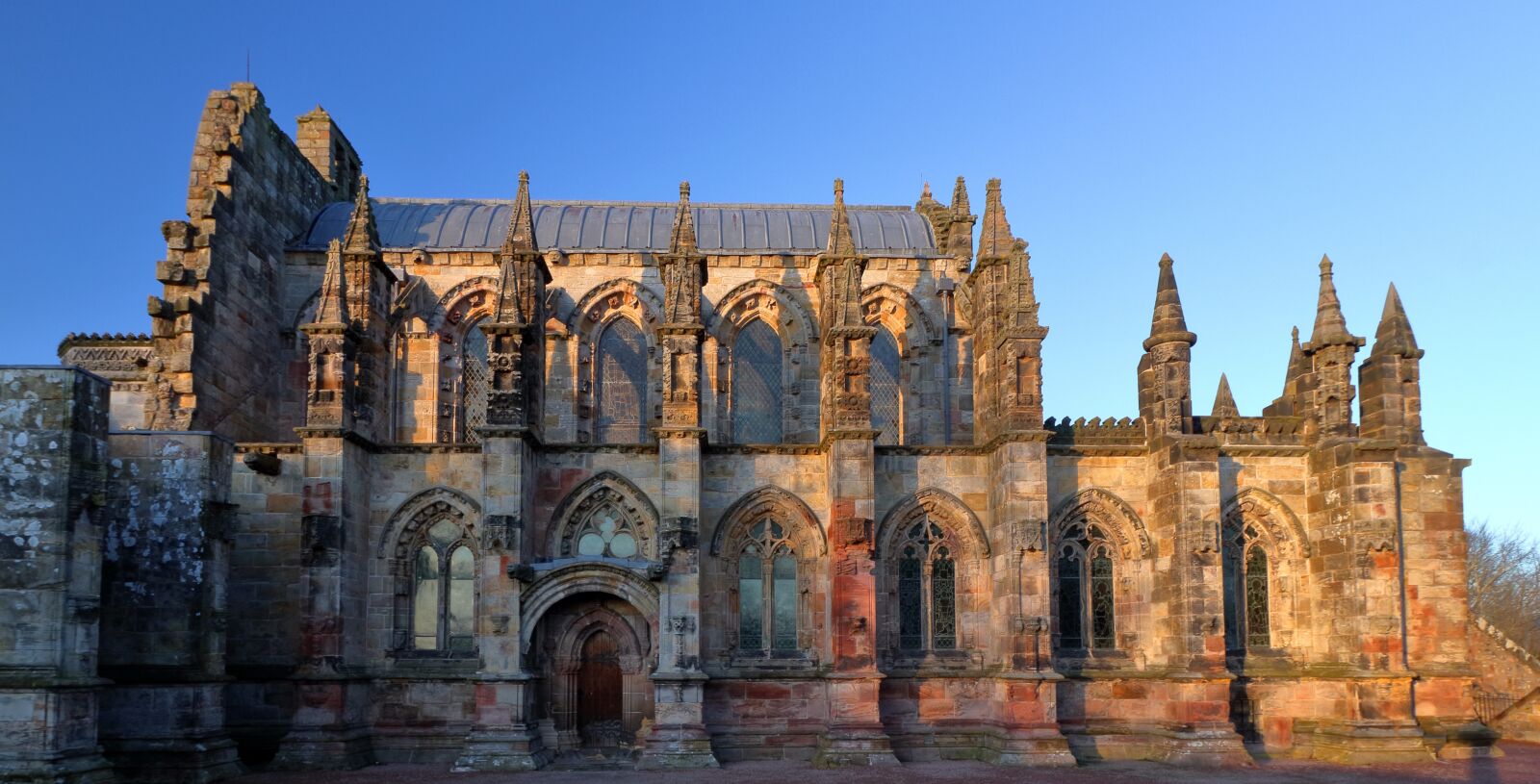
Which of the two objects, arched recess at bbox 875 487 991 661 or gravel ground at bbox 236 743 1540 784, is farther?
arched recess at bbox 875 487 991 661

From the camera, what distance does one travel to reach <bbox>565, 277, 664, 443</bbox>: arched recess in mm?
28906

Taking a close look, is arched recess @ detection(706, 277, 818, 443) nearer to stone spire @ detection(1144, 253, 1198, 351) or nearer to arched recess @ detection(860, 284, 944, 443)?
arched recess @ detection(860, 284, 944, 443)

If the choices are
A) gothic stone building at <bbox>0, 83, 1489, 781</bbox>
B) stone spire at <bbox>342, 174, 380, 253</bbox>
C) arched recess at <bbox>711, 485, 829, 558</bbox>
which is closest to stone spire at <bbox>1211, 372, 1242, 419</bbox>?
gothic stone building at <bbox>0, 83, 1489, 781</bbox>

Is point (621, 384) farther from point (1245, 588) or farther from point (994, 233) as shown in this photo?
point (1245, 588)

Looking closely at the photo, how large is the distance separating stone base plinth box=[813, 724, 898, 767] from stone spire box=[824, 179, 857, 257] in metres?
9.62

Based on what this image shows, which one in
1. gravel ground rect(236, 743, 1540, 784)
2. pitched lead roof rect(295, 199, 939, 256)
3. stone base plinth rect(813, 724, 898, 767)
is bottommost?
gravel ground rect(236, 743, 1540, 784)

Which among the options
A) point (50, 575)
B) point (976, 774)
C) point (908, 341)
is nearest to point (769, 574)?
point (976, 774)

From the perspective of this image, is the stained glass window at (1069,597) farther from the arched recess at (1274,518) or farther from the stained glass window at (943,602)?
the arched recess at (1274,518)

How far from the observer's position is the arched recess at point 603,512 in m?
23.5

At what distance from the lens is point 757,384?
2981 centimetres

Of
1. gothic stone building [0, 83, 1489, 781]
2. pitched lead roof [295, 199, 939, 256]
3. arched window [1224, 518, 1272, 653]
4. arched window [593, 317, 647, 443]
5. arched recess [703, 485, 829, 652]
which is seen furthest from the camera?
pitched lead roof [295, 199, 939, 256]

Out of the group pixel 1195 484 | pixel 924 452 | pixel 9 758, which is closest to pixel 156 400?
pixel 9 758

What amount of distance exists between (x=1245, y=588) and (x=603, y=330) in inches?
628

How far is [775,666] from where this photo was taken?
23.4 meters
